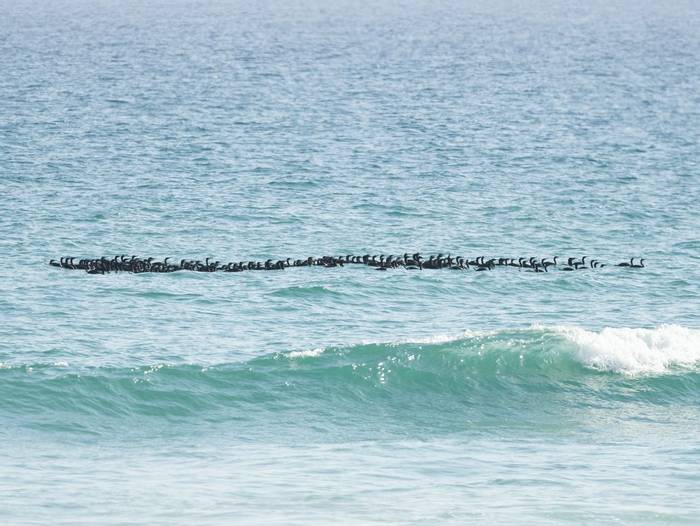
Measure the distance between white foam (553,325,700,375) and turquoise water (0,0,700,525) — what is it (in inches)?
3.8

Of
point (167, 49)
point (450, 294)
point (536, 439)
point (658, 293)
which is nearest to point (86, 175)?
point (450, 294)

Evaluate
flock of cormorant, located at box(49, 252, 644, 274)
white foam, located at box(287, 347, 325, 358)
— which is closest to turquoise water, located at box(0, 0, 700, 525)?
white foam, located at box(287, 347, 325, 358)

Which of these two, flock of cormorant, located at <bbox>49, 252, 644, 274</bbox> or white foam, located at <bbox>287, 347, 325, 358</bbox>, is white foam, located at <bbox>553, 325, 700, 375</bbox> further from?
flock of cormorant, located at <bbox>49, 252, 644, 274</bbox>

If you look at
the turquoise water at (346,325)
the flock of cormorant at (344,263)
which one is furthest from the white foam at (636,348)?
the flock of cormorant at (344,263)

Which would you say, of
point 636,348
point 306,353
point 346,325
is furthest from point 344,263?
point 636,348

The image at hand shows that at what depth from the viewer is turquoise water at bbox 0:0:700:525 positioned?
30.5 meters

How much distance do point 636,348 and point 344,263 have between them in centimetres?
1622

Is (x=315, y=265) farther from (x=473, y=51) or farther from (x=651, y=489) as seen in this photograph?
(x=473, y=51)

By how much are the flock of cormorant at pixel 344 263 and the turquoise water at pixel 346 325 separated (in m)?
0.86

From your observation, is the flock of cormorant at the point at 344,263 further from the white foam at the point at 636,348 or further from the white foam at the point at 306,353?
the white foam at the point at 306,353

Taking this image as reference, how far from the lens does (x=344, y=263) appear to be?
55781mm

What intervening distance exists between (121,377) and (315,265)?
17.4 metres

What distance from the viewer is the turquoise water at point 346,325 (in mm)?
30500

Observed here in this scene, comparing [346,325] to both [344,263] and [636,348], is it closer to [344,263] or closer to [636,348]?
[344,263]
